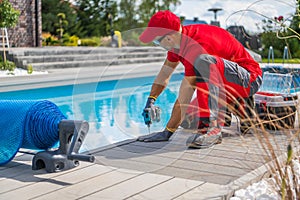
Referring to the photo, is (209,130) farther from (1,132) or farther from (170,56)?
(1,132)

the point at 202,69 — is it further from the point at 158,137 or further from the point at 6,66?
the point at 6,66

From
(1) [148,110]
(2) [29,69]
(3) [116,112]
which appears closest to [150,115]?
(1) [148,110]

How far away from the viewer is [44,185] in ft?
7.97

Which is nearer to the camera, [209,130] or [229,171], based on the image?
[229,171]

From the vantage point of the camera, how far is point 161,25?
308 centimetres

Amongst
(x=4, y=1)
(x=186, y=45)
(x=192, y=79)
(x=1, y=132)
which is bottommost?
(x=1, y=132)

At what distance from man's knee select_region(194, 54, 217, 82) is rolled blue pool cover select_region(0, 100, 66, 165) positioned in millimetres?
991

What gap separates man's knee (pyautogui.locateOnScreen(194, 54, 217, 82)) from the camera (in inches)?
123

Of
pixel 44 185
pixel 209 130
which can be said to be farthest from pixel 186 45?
pixel 44 185

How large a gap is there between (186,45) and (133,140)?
83 cm

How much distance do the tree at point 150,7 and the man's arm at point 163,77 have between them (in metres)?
16.8

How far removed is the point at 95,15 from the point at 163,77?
1902 cm

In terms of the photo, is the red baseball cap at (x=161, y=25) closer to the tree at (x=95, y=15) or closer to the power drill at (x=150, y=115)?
the power drill at (x=150, y=115)

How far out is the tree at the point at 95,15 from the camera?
2173 cm
